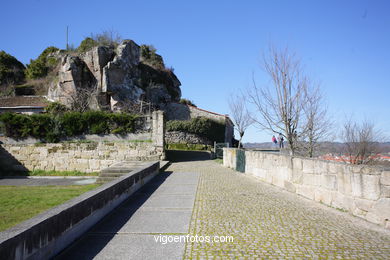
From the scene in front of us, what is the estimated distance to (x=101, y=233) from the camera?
436 centimetres

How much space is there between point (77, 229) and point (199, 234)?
1.86 m

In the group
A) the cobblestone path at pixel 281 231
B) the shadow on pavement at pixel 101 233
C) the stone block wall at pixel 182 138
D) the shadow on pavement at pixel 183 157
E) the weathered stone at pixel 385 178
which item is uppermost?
the stone block wall at pixel 182 138

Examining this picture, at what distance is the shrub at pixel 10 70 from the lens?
3488 cm

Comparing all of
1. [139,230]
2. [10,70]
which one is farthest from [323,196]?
[10,70]

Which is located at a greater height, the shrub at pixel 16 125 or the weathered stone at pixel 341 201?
the shrub at pixel 16 125

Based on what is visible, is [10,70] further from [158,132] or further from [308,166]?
[308,166]

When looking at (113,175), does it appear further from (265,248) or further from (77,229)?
(265,248)

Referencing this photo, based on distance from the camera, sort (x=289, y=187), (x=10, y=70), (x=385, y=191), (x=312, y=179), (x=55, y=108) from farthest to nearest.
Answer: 1. (x=10, y=70)
2. (x=55, y=108)
3. (x=289, y=187)
4. (x=312, y=179)
5. (x=385, y=191)

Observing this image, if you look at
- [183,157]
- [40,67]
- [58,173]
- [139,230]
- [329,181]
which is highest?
[40,67]

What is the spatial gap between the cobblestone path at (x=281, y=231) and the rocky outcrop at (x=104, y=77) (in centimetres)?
2228

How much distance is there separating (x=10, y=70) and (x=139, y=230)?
3988 cm

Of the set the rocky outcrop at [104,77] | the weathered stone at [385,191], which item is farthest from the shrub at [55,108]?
the weathered stone at [385,191]

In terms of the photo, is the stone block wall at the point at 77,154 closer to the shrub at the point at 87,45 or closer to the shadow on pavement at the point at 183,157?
the shadow on pavement at the point at 183,157

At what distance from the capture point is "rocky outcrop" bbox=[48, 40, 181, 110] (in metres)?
26.4
